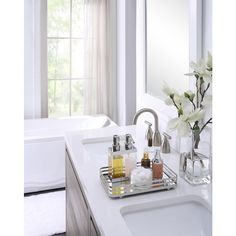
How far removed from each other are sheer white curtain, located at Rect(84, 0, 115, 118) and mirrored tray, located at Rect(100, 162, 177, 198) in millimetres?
2524

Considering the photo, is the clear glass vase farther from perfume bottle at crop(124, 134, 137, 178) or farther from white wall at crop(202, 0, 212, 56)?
white wall at crop(202, 0, 212, 56)

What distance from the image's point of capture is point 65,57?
3607 mm

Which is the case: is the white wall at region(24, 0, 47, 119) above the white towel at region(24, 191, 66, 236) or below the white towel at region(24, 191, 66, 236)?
above

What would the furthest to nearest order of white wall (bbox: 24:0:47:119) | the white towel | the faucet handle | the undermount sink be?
white wall (bbox: 24:0:47:119), the white towel, the faucet handle, the undermount sink

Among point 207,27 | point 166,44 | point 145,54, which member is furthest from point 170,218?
point 145,54

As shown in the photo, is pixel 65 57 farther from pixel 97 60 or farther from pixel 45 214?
pixel 45 214

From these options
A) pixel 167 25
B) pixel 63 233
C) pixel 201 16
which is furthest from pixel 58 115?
pixel 201 16

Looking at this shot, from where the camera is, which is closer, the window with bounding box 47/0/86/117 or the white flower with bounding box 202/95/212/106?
the white flower with bounding box 202/95/212/106

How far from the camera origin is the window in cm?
354

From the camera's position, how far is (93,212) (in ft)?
3.13

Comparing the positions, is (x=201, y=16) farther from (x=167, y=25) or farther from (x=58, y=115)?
(x=58, y=115)

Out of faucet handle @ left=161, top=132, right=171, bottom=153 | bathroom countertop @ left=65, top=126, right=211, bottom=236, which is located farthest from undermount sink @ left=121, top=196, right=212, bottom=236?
faucet handle @ left=161, top=132, right=171, bottom=153

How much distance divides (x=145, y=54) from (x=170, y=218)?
1.30 metres

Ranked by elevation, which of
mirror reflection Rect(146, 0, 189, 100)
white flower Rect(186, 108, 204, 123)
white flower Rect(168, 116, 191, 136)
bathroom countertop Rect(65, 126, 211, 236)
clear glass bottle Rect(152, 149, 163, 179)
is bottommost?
bathroom countertop Rect(65, 126, 211, 236)
